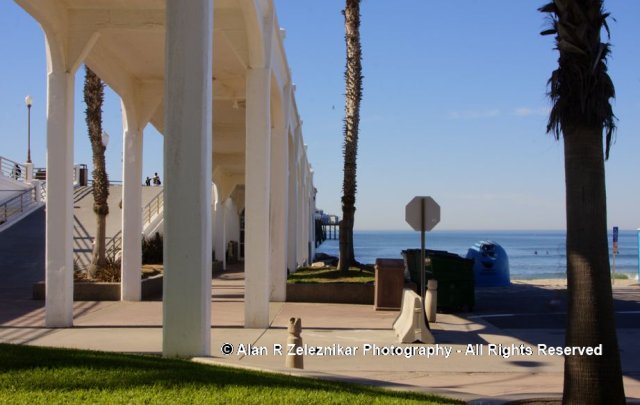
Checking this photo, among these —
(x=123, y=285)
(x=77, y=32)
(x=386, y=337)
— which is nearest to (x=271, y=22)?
(x=77, y=32)

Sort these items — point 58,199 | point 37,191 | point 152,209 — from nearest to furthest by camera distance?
1. point 58,199
2. point 152,209
3. point 37,191

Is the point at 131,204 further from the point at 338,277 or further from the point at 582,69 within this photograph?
the point at 582,69

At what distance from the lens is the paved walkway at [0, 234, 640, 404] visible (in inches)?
347

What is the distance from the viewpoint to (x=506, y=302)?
20516 millimetres

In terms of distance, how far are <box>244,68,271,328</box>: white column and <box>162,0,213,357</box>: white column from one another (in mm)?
4451

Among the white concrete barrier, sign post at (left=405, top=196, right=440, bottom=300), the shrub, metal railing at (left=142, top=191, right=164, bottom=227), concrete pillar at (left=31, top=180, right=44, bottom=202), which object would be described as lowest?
the white concrete barrier

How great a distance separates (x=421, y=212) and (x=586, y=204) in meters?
6.55

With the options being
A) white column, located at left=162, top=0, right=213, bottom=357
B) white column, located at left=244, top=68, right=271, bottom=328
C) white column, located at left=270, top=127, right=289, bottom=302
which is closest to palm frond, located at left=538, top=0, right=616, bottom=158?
white column, located at left=162, top=0, right=213, bottom=357

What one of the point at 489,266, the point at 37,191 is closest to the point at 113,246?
the point at 37,191

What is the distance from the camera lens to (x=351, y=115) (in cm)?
2364

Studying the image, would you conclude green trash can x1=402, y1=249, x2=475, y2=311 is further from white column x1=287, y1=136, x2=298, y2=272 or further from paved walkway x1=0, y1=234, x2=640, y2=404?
white column x1=287, y1=136, x2=298, y2=272

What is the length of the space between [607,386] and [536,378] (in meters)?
3.26

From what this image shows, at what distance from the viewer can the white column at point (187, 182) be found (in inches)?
350

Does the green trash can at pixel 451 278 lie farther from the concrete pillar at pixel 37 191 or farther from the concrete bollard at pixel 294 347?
the concrete pillar at pixel 37 191
